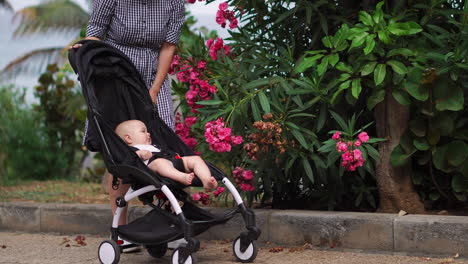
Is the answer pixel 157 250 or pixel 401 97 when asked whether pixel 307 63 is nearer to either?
pixel 401 97

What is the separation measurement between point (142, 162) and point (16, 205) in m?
2.71

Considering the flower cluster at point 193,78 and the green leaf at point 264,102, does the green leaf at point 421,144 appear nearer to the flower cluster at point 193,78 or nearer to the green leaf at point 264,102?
the green leaf at point 264,102

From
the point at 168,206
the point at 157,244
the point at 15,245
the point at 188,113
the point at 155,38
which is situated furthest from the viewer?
the point at 188,113

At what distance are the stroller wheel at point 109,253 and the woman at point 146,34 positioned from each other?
22.5 inches

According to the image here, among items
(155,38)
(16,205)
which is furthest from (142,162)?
(16,205)

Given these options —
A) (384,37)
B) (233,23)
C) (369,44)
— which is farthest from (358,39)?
(233,23)

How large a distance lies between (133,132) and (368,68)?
5.48 ft

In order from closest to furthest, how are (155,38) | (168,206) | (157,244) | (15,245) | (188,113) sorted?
(157,244) → (168,206) → (155,38) → (15,245) → (188,113)

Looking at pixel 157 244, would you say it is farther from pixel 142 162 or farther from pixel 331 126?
pixel 331 126

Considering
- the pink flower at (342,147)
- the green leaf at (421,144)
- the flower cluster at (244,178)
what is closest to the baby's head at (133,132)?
the flower cluster at (244,178)

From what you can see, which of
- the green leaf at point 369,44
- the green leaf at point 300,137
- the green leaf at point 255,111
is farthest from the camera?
the green leaf at point 255,111

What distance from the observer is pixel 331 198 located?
5570mm

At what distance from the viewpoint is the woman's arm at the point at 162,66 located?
534 centimetres

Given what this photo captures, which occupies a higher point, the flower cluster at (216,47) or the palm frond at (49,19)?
the palm frond at (49,19)
